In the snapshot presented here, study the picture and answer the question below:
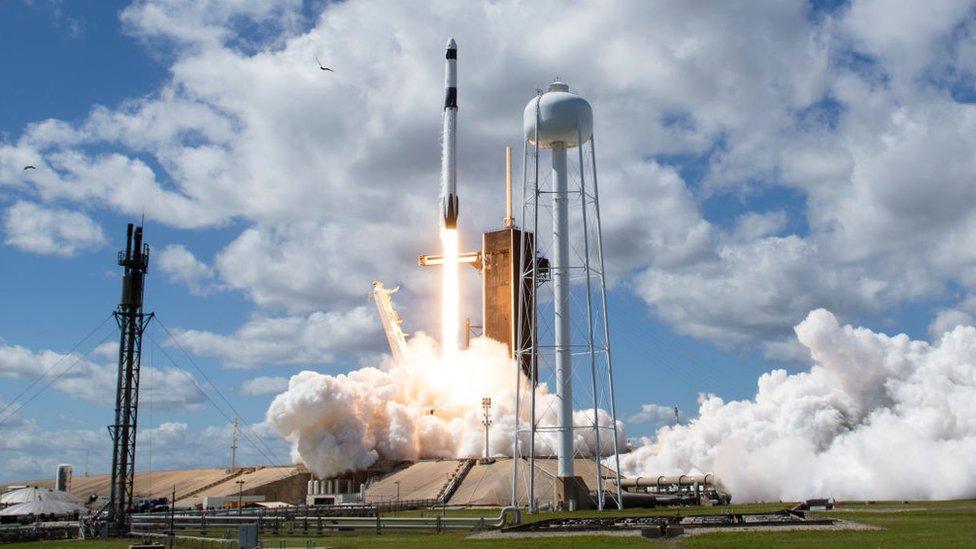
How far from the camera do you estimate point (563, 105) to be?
175 ft

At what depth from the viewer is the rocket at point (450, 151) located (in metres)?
79.8

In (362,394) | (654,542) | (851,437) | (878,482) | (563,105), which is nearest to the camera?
(654,542)

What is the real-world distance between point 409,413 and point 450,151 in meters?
26.5

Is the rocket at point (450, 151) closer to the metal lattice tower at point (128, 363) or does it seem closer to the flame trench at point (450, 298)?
the flame trench at point (450, 298)

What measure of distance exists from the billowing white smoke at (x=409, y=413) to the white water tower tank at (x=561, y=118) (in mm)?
27408

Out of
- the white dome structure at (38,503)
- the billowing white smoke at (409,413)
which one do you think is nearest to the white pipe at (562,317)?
the billowing white smoke at (409,413)

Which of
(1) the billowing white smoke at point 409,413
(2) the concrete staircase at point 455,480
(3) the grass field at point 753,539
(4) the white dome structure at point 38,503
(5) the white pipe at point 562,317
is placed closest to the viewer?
(3) the grass field at point 753,539

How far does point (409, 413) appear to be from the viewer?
88.8m

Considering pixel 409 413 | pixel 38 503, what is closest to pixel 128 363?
pixel 38 503

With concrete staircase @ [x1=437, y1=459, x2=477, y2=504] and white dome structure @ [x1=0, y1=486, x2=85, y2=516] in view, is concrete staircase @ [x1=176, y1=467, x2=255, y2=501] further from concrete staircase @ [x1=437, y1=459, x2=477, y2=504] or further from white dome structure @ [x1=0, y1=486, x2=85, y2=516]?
white dome structure @ [x1=0, y1=486, x2=85, y2=516]

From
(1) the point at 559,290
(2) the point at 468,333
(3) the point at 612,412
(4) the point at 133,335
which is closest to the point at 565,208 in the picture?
(1) the point at 559,290

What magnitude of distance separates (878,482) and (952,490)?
432 cm

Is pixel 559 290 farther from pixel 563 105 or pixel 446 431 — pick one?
pixel 446 431

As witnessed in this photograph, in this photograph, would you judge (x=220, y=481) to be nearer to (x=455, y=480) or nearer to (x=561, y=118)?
(x=455, y=480)
